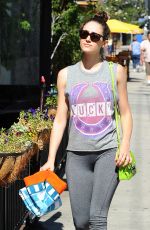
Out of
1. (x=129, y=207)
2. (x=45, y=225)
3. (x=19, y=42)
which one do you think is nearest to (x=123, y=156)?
(x=45, y=225)

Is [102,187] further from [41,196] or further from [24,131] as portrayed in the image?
[24,131]

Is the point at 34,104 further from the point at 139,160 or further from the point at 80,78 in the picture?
the point at 80,78

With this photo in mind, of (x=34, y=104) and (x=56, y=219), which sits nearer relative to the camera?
(x=56, y=219)

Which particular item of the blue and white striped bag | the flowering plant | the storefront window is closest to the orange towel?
the blue and white striped bag

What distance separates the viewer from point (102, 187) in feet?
16.3

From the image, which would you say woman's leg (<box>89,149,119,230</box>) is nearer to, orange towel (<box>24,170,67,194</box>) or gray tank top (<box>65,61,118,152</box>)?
gray tank top (<box>65,61,118,152</box>)

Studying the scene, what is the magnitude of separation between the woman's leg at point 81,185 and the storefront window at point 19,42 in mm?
7263

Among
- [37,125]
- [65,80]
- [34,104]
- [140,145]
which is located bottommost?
[140,145]

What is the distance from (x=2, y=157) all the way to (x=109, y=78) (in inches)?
36.7

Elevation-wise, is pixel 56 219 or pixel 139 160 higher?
pixel 56 219

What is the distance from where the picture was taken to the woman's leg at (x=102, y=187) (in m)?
4.95

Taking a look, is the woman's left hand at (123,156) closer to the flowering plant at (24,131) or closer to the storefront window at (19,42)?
the flowering plant at (24,131)

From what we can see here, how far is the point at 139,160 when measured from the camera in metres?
11.2

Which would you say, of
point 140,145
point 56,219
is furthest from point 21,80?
point 56,219
